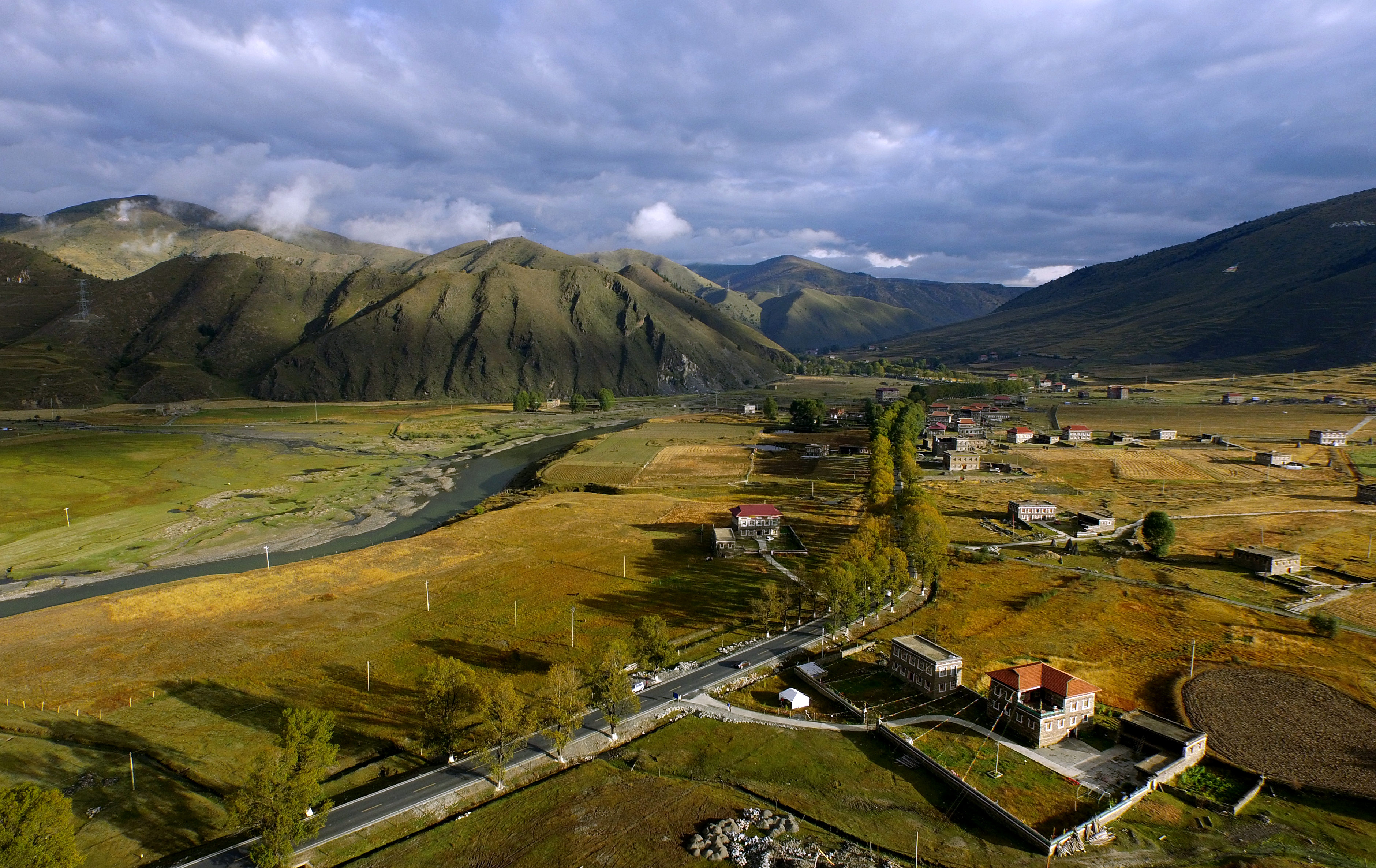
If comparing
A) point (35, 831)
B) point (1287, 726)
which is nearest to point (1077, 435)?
point (1287, 726)

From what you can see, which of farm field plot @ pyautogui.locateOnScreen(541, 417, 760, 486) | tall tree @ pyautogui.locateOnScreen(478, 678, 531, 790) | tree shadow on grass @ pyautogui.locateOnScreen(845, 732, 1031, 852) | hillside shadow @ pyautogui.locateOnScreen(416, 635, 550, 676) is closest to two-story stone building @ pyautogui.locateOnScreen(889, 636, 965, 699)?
tree shadow on grass @ pyautogui.locateOnScreen(845, 732, 1031, 852)

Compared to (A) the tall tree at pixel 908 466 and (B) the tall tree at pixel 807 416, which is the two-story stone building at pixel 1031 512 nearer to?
Result: (A) the tall tree at pixel 908 466

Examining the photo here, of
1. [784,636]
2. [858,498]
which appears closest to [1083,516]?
[858,498]

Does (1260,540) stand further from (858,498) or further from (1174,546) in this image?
(858,498)

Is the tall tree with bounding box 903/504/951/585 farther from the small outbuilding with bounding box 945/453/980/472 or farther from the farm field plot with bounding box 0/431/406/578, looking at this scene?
the farm field plot with bounding box 0/431/406/578

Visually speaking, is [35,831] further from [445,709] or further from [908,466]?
[908,466]

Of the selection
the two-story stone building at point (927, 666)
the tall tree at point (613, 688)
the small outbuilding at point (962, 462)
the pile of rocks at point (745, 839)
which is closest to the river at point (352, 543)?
the tall tree at point (613, 688)
